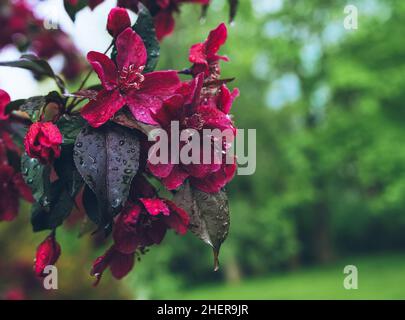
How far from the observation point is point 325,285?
13391mm

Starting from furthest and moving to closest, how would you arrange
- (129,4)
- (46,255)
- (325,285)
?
(325,285) → (129,4) → (46,255)

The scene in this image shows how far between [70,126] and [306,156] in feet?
44.1

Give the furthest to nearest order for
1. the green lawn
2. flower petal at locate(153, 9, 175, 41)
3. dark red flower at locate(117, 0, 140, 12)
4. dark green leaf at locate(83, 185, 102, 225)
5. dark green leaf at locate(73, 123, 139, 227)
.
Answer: the green lawn → flower petal at locate(153, 9, 175, 41) → dark red flower at locate(117, 0, 140, 12) → dark green leaf at locate(83, 185, 102, 225) → dark green leaf at locate(73, 123, 139, 227)

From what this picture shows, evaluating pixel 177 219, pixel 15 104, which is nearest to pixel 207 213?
pixel 177 219

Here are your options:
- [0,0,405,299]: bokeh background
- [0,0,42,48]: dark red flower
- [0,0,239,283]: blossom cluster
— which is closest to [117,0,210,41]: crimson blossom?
[0,0,239,283]: blossom cluster

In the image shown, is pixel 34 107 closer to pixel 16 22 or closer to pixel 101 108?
pixel 101 108

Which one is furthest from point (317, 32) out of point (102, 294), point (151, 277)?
point (102, 294)

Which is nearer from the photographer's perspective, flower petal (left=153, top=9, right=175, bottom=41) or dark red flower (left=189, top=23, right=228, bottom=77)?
dark red flower (left=189, top=23, right=228, bottom=77)

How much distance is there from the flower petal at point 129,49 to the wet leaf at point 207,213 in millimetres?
210

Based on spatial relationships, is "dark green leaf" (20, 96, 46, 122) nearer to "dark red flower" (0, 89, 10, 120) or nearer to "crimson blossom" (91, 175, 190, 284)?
"dark red flower" (0, 89, 10, 120)

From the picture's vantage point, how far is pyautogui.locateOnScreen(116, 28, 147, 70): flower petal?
0.83 metres

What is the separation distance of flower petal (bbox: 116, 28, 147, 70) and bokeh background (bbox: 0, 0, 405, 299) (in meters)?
8.59

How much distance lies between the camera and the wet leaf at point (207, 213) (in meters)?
0.82

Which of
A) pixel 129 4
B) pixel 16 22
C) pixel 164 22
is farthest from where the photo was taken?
pixel 16 22
